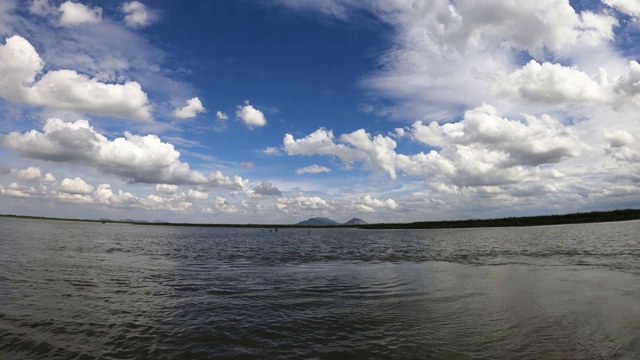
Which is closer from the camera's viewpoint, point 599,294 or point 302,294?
point 599,294

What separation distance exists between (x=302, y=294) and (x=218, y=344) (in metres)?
8.64

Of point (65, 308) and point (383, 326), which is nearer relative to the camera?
point (383, 326)

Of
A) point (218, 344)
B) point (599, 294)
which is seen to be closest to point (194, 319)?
point (218, 344)

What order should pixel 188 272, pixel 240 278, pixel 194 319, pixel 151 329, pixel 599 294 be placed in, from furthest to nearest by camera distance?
pixel 188 272 < pixel 240 278 < pixel 599 294 < pixel 194 319 < pixel 151 329

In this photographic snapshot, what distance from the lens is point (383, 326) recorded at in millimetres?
12766

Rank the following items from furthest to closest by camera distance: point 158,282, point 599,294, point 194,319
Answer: point 158,282 → point 599,294 → point 194,319

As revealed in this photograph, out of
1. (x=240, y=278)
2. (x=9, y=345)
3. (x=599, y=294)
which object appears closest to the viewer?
(x=9, y=345)

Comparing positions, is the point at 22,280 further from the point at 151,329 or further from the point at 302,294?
the point at 302,294

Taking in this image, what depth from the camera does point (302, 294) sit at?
19.2m

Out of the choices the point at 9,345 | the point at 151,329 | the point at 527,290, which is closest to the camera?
the point at 9,345

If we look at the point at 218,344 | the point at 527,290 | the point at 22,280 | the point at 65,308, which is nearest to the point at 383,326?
the point at 218,344

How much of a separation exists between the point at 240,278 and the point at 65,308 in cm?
1132

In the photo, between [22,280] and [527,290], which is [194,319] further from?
[527,290]

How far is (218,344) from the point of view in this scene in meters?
10.9
